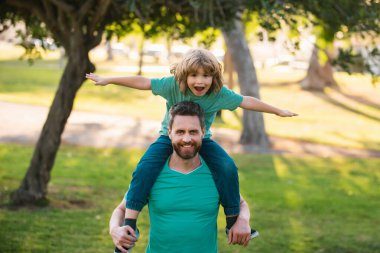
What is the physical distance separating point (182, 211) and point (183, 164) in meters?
0.25

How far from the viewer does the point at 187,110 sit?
3707 millimetres

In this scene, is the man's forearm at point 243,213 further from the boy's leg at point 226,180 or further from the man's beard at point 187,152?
the man's beard at point 187,152

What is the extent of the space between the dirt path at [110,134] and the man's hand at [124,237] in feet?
47.9

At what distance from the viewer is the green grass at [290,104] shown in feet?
78.5

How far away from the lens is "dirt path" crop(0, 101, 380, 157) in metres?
18.8

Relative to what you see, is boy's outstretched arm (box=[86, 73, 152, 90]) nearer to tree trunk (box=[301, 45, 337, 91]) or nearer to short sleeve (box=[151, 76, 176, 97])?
short sleeve (box=[151, 76, 176, 97])

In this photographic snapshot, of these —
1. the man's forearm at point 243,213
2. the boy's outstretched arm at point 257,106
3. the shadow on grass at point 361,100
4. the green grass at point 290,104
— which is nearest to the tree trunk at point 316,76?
the green grass at point 290,104

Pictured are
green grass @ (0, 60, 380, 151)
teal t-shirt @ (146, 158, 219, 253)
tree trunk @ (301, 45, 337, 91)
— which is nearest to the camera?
teal t-shirt @ (146, 158, 219, 253)

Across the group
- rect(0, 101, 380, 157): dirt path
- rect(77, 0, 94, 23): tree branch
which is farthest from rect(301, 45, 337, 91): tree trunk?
rect(77, 0, 94, 23): tree branch

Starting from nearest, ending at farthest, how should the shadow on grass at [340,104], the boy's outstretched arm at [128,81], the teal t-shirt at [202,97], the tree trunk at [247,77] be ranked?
1. the teal t-shirt at [202,97]
2. the boy's outstretched arm at [128,81]
3. the tree trunk at [247,77]
4. the shadow on grass at [340,104]

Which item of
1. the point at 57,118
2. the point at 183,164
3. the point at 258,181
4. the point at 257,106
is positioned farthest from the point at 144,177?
the point at 258,181

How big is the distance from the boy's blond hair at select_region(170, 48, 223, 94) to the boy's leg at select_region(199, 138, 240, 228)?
1.30 ft

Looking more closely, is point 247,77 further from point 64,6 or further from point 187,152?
point 187,152

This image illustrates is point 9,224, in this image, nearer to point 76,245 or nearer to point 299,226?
point 76,245
